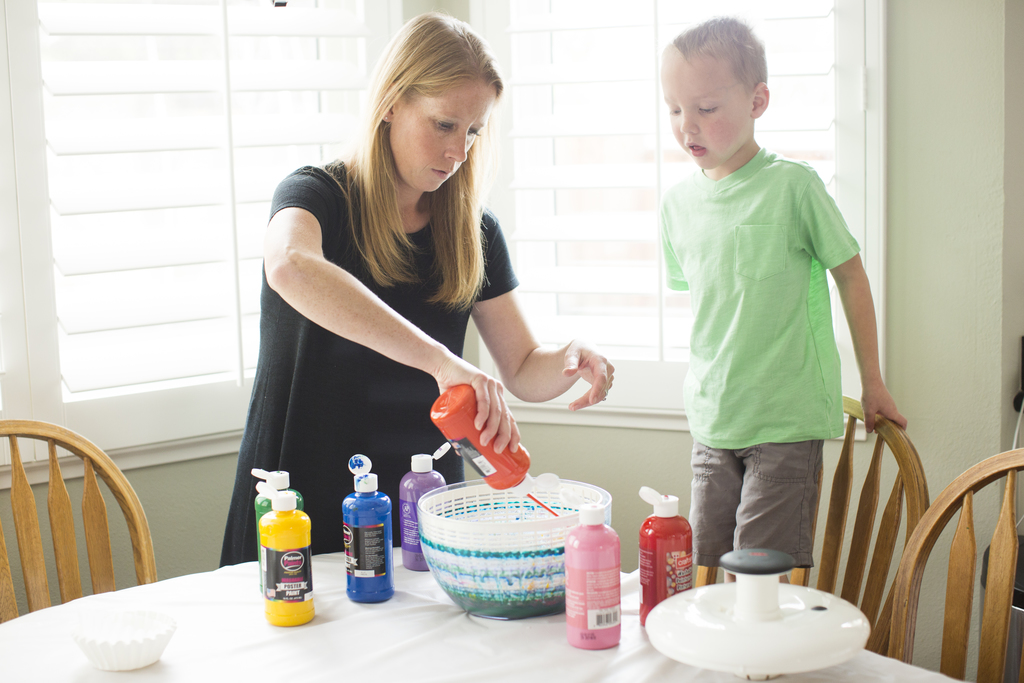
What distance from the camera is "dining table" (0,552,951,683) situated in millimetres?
887

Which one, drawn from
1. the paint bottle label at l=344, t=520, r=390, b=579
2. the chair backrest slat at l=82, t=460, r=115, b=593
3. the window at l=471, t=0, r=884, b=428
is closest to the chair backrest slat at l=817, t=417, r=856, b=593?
the window at l=471, t=0, r=884, b=428

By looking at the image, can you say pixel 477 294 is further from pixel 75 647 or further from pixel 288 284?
pixel 75 647

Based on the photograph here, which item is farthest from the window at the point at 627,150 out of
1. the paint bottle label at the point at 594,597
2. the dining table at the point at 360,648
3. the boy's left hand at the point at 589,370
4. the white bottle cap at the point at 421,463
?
the paint bottle label at the point at 594,597

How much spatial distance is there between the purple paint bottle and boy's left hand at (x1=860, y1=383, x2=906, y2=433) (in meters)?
0.71

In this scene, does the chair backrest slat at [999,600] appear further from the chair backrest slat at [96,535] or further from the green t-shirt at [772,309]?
the chair backrest slat at [96,535]

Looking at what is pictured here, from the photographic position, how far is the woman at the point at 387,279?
4.24ft

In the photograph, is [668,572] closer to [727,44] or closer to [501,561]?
[501,561]

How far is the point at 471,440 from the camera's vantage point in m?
1.02

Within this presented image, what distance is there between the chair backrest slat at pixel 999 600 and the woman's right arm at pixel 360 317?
0.63 meters

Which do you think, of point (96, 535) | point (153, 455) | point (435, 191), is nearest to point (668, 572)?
point (435, 191)

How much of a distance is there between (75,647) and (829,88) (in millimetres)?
1718

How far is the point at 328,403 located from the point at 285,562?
15.7 inches

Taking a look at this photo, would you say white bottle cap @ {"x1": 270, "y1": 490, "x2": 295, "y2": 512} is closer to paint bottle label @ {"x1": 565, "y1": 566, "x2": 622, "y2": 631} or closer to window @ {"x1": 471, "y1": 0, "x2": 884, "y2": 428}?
paint bottle label @ {"x1": 565, "y1": 566, "x2": 622, "y2": 631}

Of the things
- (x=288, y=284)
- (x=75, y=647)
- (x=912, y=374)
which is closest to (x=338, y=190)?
(x=288, y=284)
